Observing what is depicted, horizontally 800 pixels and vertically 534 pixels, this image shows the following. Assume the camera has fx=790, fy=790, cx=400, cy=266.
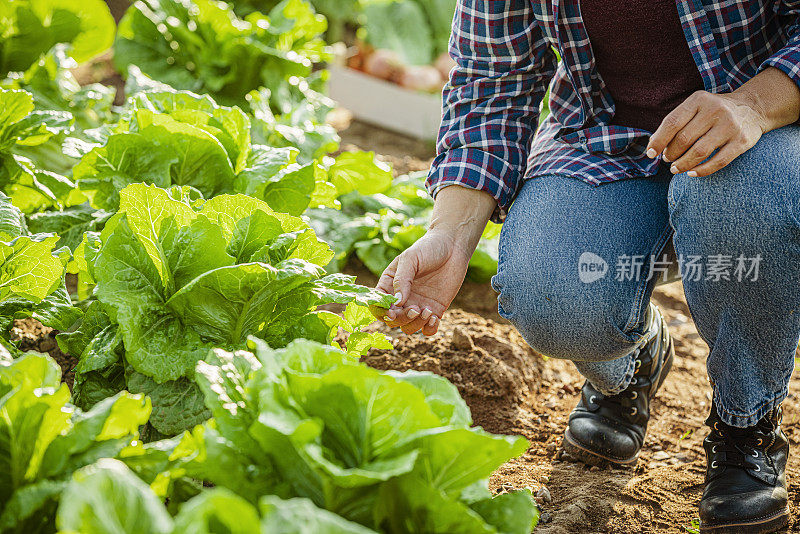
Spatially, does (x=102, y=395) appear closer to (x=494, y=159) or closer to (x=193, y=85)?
(x=494, y=159)

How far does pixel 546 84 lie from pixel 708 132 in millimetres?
677

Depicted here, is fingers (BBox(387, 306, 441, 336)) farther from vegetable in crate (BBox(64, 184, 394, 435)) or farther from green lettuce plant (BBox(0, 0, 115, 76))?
green lettuce plant (BBox(0, 0, 115, 76))

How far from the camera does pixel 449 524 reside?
3.72 feet

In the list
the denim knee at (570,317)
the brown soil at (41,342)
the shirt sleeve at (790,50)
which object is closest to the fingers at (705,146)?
the shirt sleeve at (790,50)

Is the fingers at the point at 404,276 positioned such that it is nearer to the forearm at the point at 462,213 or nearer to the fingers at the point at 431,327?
the fingers at the point at 431,327

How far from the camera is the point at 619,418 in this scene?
2.21m

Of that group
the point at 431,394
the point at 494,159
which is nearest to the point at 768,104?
the point at 494,159

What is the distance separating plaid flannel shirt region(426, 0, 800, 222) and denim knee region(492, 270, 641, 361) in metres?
0.29

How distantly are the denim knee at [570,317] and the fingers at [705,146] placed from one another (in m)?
0.38

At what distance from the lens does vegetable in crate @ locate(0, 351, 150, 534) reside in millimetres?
1176

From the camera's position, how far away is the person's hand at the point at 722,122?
1.67 meters

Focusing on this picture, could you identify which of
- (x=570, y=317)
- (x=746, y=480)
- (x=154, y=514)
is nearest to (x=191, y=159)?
(x=570, y=317)

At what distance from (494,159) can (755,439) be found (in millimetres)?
950

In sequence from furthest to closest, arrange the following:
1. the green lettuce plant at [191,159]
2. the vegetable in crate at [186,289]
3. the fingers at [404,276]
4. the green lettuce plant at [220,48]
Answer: the green lettuce plant at [220,48] < the green lettuce plant at [191,159] < the fingers at [404,276] < the vegetable in crate at [186,289]
